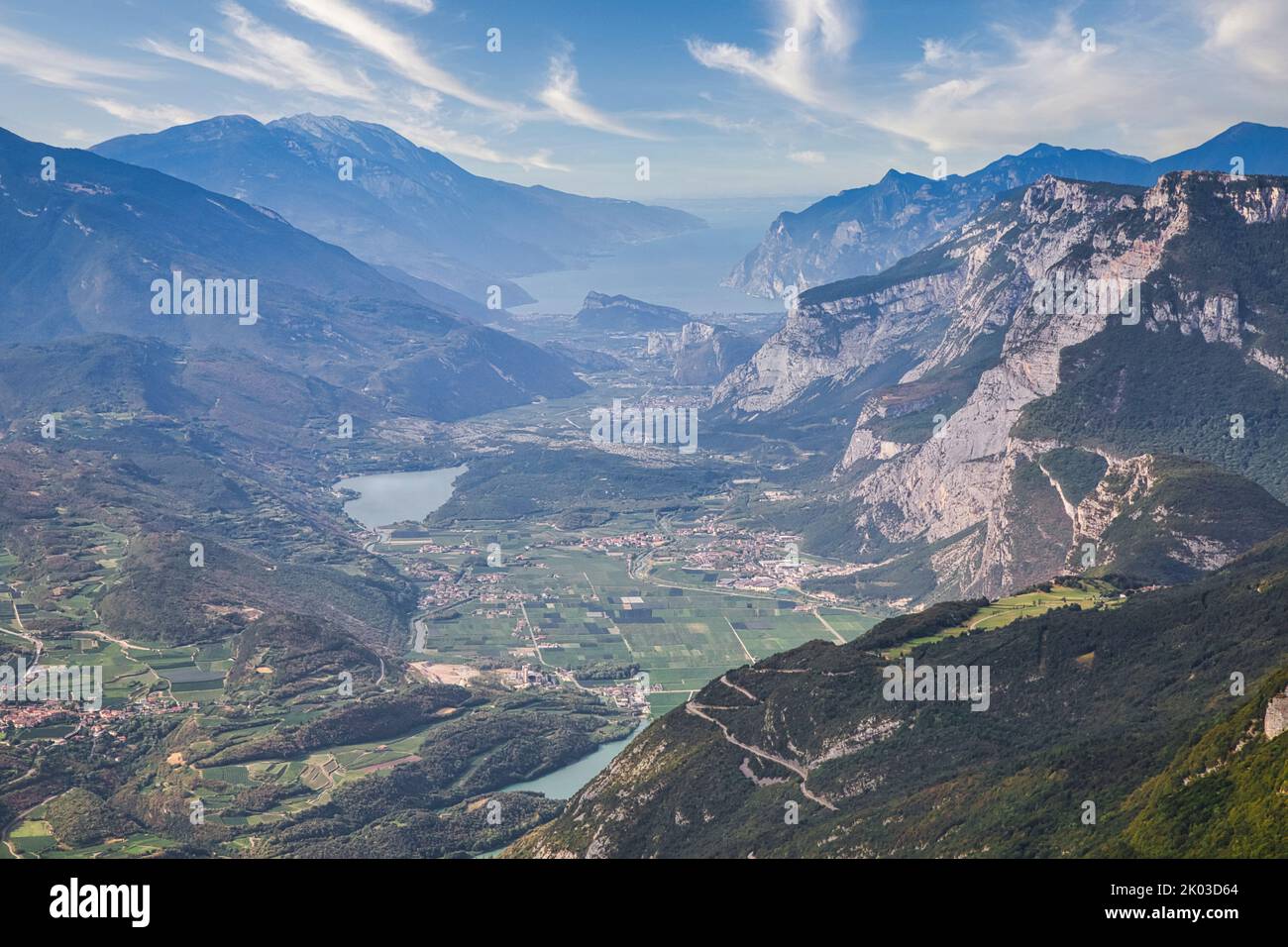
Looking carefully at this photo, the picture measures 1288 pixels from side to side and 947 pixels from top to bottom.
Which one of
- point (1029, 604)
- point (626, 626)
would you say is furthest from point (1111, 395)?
point (1029, 604)

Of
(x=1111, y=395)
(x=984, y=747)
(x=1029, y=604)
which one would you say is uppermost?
(x=1111, y=395)

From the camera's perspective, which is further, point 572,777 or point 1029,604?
point 572,777

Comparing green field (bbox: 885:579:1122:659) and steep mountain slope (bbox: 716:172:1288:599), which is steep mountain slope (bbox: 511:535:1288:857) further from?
steep mountain slope (bbox: 716:172:1288:599)

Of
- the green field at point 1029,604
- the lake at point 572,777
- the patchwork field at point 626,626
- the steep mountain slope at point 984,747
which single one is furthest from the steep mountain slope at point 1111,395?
the lake at point 572,777

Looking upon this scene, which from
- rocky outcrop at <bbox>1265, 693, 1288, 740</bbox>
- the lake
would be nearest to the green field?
the lake

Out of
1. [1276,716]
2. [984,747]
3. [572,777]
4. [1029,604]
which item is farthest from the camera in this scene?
[572,777]

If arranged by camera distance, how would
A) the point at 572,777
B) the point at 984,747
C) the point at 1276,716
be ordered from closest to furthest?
the point at 1276,716, the point at 984,747, the point at 572,777

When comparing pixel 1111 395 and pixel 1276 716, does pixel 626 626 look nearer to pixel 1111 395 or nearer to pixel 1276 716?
pixel 1111 395
